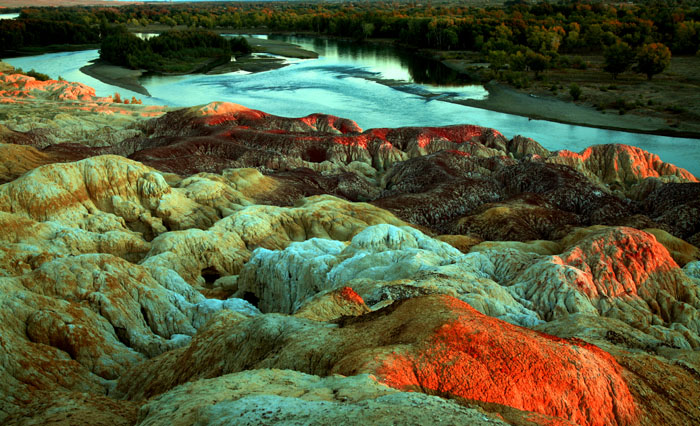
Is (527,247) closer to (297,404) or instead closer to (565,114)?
(297,404)

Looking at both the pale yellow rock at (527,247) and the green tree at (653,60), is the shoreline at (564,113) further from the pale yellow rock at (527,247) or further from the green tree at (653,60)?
the pale yellow rock at (527,247)

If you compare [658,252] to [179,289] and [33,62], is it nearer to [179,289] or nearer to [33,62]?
[179,289]

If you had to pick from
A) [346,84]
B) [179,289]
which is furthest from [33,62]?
[179,289]

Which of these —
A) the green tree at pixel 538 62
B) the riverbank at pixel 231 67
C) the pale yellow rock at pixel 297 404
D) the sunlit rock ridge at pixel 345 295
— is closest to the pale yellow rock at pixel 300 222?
the sunlit rock ridge at pixel 345 295

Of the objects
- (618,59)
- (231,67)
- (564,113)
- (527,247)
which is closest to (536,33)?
(618,59)

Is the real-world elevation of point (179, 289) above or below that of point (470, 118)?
above

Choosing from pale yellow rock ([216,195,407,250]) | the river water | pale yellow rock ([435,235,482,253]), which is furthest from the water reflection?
pale yellow rock ([435,235,482,253])
